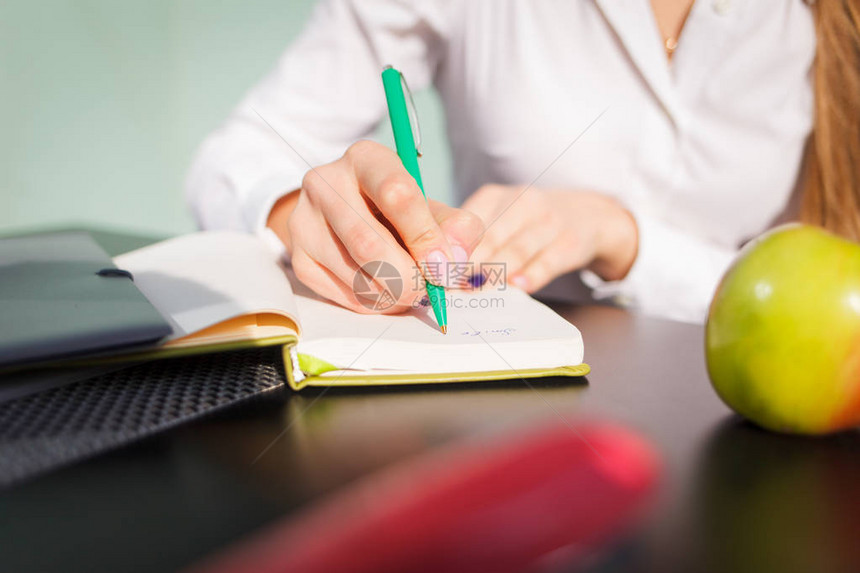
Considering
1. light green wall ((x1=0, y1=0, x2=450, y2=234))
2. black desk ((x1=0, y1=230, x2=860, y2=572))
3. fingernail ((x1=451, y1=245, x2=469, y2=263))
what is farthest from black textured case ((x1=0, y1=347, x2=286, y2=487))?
light green wall ((x1=0, y1=0, x2=450, y2=234))

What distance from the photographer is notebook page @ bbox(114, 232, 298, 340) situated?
36 cm

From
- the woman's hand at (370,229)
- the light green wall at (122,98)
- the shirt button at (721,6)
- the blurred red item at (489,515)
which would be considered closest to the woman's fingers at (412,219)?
the woman's hand at (370,229)

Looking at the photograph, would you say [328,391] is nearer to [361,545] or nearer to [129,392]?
[129,392]

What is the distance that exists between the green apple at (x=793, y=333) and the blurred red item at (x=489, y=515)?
17cm

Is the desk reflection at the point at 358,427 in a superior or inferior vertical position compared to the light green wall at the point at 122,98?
inferior

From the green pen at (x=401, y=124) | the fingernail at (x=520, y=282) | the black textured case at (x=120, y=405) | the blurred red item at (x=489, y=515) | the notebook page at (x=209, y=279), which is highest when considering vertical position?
the green pen at (x=401, y=124)

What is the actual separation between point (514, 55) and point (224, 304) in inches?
22.6

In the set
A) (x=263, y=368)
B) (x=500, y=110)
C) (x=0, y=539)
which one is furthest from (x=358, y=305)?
(x=500, y=110)

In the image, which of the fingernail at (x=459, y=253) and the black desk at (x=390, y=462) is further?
the fingernail at (x=459, y=253)

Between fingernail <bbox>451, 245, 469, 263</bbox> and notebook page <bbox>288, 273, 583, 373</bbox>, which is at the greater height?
fingernail <bbox>451, 245, 469, 263</bbox>

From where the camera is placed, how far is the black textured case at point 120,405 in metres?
0.26

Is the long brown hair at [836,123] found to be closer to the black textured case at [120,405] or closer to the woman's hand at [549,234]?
the woman's hand at [549,234]

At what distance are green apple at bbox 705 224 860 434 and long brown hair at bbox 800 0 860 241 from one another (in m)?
0.45

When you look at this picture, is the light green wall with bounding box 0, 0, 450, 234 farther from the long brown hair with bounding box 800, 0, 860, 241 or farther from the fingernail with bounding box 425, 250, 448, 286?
the fingernail with bounding box 425, 250, 448, 286
